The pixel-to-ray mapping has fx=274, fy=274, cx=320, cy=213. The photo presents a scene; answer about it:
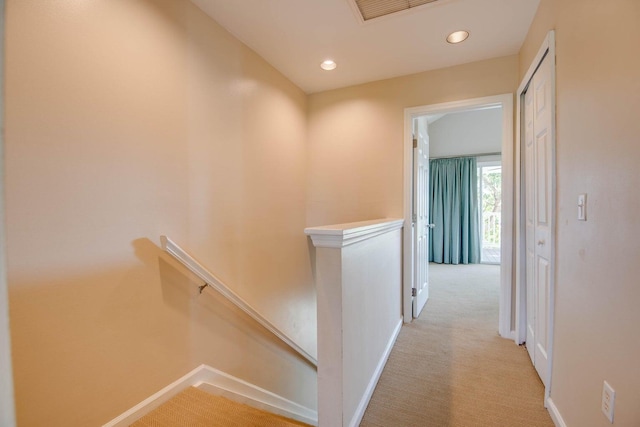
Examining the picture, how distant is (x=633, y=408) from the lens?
0.86 metres

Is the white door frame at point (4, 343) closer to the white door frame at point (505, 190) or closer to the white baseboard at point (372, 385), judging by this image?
the white baseboard at point (372, 385)

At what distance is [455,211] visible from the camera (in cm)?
571

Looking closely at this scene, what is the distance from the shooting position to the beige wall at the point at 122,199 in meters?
1.07

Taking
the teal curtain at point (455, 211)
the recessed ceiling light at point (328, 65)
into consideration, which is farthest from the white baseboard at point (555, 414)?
the teal curtain at point (455, 211)

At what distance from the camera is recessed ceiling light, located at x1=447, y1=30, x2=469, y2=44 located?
2.07m

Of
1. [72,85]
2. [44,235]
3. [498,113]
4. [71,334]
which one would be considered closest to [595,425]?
[71,334]

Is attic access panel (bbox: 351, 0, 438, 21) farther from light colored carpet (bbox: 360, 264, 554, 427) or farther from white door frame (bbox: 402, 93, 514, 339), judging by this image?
light colored carpet (bbox: 360, 264, 554, 427)

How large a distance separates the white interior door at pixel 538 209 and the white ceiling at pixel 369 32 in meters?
0.48

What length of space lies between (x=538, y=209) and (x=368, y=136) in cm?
162

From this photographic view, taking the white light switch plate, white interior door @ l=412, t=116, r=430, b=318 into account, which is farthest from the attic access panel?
the white light switch plate

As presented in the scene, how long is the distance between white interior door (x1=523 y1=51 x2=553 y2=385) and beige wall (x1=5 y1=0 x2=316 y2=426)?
199cm

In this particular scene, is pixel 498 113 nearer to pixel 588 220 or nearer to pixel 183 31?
pixel 588 220

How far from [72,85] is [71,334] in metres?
1.07

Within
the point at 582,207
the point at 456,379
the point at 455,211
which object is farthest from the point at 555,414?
the point at 455,211
